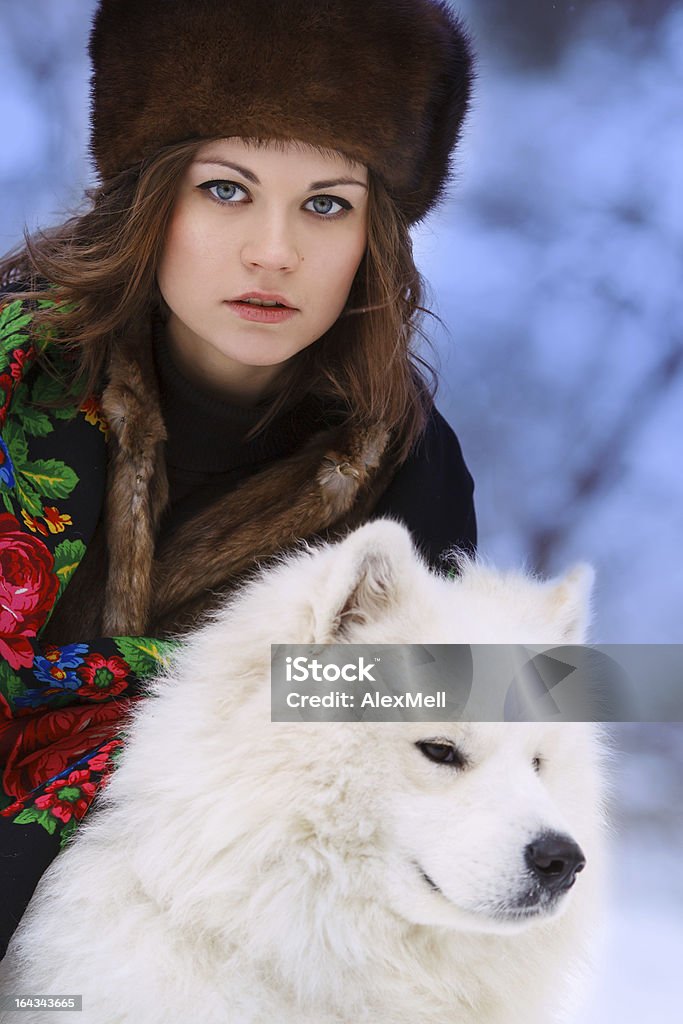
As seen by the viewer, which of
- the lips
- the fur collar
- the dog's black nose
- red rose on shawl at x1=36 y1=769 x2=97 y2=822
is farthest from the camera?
the fur collar

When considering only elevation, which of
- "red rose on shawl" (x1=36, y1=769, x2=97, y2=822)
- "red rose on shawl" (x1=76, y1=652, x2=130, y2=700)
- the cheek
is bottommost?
"red rose on shawl" (x1=36, y1=769, x2=97, y2=822)

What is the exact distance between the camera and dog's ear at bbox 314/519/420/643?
0.95 metres

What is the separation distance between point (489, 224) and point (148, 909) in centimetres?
95

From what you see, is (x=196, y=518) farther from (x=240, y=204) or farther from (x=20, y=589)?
(x=240, y=204)

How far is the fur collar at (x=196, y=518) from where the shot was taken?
132 centimetres

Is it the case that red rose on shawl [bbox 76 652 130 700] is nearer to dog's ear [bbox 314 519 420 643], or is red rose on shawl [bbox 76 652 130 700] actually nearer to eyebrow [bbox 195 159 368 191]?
dog's ear [bbox 314 519 420 643]

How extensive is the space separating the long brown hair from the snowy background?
0.09 metres

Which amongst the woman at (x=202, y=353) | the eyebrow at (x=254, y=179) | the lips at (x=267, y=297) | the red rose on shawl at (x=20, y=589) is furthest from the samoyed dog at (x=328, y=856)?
the eyebrow at (x=254, y=179)

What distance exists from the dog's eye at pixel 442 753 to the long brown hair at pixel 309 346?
534 millimetres

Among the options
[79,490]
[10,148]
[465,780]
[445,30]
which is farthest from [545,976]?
[10,148]

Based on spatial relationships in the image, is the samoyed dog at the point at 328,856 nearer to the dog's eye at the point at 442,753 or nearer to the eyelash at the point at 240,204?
the dog's eye at the point at 442,753

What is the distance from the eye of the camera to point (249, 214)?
45.7 inches

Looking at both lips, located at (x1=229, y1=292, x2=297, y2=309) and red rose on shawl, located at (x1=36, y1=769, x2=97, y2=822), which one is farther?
lips, located at (x1=229, y1=292, x2=297, y2=309)

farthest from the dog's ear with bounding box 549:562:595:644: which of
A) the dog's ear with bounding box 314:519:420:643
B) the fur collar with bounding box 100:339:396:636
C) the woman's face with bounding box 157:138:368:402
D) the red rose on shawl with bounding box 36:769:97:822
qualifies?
the red rose on shawl with bounding box 36:769:97:822
